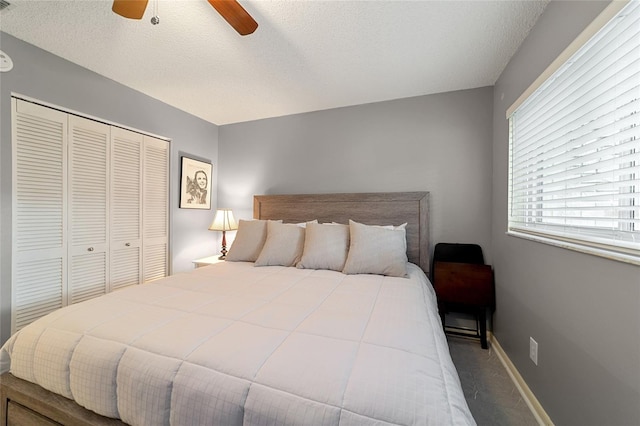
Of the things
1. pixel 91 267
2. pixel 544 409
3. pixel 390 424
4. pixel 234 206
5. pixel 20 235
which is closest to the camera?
pixel 390 424

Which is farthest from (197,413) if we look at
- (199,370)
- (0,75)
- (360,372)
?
(0,75)

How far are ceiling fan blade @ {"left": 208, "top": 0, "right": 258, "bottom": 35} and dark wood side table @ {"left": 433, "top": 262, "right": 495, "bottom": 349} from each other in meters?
2.29

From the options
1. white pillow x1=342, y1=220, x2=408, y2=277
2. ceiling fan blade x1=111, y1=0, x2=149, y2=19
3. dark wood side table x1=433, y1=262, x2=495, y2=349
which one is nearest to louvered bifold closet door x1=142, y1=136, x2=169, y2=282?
ceiling fan blade x1=111, y1=0, x2=149, y2=19

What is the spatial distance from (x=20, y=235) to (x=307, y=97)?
2634 mm

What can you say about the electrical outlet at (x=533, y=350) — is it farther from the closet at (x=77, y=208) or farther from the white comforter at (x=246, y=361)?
the closet at (x=77, y=208)

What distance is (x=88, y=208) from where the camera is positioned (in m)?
2.11

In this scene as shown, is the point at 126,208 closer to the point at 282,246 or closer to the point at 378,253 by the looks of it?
the point at 282,246

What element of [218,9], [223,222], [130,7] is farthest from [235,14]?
[223,222]

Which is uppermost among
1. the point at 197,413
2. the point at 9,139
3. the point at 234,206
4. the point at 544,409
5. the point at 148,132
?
the point at 148,132

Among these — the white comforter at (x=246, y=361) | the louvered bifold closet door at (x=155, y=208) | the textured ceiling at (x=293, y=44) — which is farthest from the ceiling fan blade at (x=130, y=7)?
the louvered bifold closet door at (x=155, y=208)

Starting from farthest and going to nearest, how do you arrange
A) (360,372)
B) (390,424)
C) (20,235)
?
(20,235)
(360,372)
(390,424)

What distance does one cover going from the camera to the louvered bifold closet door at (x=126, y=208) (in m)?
2.30

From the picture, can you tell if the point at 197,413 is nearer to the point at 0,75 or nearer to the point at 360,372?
the point at 360,372

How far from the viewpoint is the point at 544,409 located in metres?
1.32
